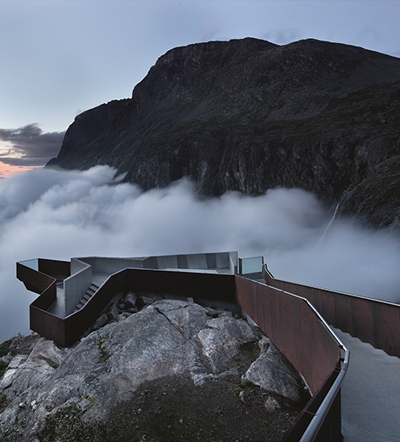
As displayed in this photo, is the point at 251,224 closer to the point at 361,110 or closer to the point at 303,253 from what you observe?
the point at 303,253

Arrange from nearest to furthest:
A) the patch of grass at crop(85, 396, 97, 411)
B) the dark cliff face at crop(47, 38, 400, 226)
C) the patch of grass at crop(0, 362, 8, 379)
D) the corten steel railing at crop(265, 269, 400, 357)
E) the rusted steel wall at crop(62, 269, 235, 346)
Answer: the corten steel railing at crop(265, 269, 400, 357) < the patch of grass at crop(85, 396, 97, 411) < the patch of grass at crop(0, 362, 8, 379) < the rusted steel wall at crop(62, 269, 235, 346) < the dark cliff face at crop(47, 38, 400, 226)

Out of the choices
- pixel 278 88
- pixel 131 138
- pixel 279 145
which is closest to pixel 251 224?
pixel 279 145

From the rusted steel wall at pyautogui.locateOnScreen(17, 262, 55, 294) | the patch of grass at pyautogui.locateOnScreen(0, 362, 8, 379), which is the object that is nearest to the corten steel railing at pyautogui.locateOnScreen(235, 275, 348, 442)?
the patch of grass at pyautogui.locateOnScreen(0, 362, 8, 379)

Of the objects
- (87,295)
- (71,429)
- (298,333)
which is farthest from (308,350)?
(87,295)

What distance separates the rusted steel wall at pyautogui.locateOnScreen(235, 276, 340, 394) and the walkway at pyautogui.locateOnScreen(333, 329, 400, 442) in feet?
1.75

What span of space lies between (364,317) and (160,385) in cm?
524

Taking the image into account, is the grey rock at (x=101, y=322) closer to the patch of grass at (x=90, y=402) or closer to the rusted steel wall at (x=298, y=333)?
the patch of grass at (x=90, y=402)

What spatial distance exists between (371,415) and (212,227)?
132 meters

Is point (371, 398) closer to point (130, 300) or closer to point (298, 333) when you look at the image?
point (298, 333)

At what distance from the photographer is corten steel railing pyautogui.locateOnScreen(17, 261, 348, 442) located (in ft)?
9.70

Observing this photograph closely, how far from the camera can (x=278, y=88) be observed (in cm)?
11194

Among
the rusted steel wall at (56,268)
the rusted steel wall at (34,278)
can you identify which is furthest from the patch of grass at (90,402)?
the rusted steel wall at (56,268)

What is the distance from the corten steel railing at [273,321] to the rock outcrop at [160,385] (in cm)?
80

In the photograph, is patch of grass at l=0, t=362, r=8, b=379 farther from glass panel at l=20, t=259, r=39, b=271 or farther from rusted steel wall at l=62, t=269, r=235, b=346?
glass panel at l=20, t=259, r=39, b=271
